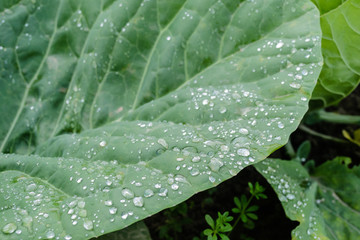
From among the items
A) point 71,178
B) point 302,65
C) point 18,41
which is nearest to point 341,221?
point 302,65

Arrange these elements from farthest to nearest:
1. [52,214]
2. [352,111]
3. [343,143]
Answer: [352,111]
[343,143]
[52,214]

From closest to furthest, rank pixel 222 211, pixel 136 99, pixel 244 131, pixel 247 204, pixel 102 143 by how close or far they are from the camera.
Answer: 1. pixel 244 131
2. pixel 102 143
3. pixel 136 99
4. pixel 247 204
5. pixel 222 211

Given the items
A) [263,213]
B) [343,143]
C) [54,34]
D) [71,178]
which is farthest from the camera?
[343,143]

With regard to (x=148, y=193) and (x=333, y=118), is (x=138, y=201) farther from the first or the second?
(x=333, y=118)

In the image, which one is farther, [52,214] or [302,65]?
[302,65]

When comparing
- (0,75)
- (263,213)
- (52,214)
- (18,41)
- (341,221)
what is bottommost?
(263,213)

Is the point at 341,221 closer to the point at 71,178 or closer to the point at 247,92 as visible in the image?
the point at 247,92

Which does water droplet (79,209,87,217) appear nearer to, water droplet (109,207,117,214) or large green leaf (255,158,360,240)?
water droplet (109,207,117,214)

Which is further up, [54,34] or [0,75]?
[54,34]

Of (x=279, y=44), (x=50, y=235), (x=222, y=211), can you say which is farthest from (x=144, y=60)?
(x=222, y=211)
